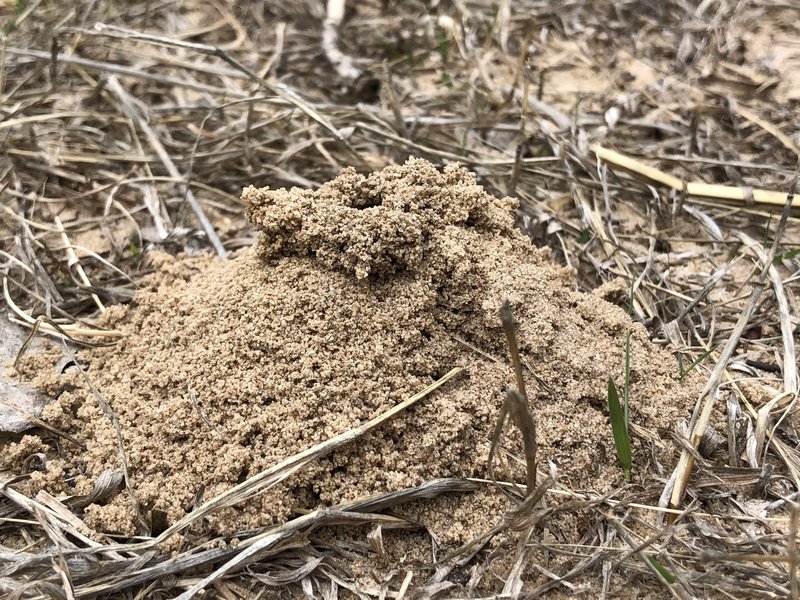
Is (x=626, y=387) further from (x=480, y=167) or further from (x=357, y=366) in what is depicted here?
(x=480, y=167)

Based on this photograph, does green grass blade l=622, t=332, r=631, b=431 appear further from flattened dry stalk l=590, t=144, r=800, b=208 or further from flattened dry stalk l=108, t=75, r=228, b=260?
flattened dry stalk l=108, t=75, r=228, b=260

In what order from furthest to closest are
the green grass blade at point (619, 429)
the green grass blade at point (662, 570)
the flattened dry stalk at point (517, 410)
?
the green grass blade at point (619, 429)
the green grass blade at point (662, 570)
the flattened dry stalk at point (517, 410)

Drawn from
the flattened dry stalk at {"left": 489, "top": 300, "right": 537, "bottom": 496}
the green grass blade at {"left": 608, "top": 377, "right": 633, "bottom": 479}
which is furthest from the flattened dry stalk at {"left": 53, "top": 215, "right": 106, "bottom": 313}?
the green grass blade at {"left": 608, "top": 377, "right": 633, "bottom": 479}

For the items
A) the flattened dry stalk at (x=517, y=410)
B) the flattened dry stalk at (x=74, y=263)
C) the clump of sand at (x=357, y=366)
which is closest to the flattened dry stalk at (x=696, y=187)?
the clump of sand at (x=357, y=366)

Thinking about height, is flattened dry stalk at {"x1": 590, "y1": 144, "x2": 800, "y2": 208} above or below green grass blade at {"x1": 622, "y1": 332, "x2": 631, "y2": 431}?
above

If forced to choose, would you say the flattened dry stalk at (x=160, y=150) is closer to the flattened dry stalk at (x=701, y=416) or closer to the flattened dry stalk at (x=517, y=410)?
the flattened dry stalk at (x=517, y=410)

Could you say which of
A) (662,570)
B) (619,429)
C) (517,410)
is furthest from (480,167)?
(662,570)
